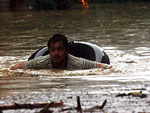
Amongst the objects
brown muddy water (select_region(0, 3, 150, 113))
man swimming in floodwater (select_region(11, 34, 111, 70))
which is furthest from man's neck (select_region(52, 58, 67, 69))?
brown muddy water (select_region(0, 3, 150, 113))

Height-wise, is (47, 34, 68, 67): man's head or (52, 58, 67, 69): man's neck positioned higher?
(47, 34, 68, 67): man's head

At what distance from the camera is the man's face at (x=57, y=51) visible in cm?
1038

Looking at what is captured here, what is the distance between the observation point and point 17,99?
688 centimetres

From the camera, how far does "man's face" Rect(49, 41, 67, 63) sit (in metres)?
10.4

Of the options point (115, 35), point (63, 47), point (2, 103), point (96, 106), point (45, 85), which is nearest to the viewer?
point (96, 106)

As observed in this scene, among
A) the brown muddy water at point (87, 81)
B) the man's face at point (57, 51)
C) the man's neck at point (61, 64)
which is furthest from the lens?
the man's neck at point (61, 64)

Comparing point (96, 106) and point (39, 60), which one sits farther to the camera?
point (39, 60)

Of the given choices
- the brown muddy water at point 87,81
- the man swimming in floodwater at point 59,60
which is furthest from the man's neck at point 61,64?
the brown muddy water at point 87,81

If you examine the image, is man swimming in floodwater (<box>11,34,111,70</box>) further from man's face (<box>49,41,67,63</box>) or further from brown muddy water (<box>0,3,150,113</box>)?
brown muddy water (<box>0,3,150,113</box>)

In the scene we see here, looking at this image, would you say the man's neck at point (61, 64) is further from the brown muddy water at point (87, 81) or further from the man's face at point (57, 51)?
the brown muddy water at point (87, 81)

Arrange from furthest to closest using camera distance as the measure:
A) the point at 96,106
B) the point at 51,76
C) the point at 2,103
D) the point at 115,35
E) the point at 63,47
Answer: the point at 115,35 < the point at 63,47 < the point at 51,76 < the point at 2,103 < the point at 96,106

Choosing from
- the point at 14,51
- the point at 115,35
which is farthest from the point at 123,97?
the point at 115,35

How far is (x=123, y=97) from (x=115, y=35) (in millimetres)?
12388

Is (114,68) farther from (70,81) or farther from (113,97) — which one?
(113,97)
